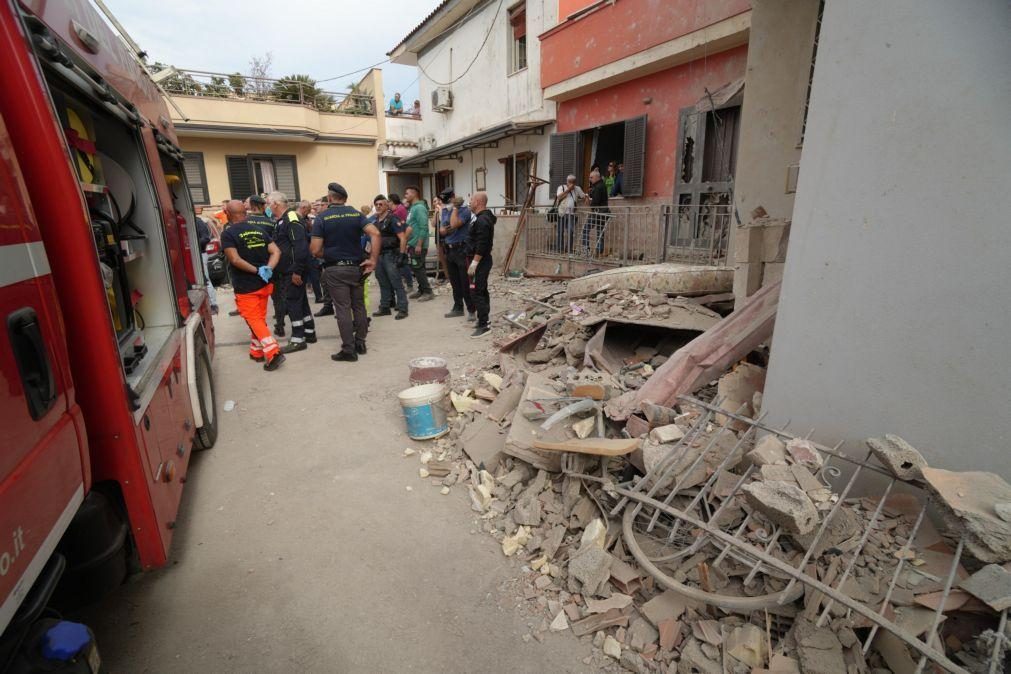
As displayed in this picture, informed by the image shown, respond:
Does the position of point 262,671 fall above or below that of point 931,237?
below

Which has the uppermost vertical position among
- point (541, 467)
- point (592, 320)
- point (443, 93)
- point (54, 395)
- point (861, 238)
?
point (443, 93)

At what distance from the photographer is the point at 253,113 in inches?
640

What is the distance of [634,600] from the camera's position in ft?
7.64

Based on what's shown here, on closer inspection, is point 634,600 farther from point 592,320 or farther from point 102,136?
point 102,136

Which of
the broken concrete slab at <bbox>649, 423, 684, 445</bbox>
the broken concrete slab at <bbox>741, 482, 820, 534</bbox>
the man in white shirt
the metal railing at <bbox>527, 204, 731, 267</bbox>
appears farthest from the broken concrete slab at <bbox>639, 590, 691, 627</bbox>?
the man in white shirt

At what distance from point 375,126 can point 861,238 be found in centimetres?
1948

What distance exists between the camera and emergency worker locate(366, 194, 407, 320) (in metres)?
7.93

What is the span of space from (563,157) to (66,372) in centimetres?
1186

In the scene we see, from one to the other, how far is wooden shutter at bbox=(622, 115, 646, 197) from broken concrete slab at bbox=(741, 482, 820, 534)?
910 centimetres

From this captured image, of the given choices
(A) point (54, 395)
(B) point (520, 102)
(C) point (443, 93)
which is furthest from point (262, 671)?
(C) point (443, 93)

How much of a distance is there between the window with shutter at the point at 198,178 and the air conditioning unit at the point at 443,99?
340 inches

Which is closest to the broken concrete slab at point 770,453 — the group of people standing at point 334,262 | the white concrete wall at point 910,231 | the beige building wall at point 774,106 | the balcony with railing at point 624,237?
the white concrete wall at point 910,231

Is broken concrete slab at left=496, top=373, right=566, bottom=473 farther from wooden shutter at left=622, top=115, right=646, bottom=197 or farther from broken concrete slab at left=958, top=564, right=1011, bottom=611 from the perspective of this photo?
wooden shutter at left=622, top=115, right=646, bottom=197

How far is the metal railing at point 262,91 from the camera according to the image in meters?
15.6
